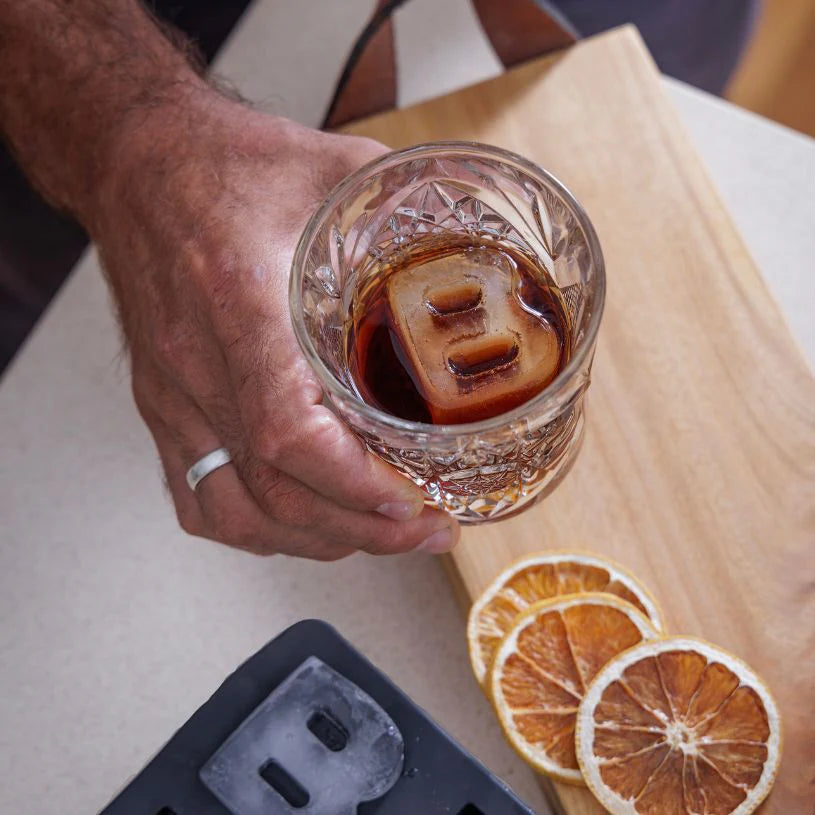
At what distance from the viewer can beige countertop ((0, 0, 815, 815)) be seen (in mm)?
844

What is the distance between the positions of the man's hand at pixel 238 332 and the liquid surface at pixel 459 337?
50mm

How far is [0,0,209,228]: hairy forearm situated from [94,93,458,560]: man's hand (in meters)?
0.02

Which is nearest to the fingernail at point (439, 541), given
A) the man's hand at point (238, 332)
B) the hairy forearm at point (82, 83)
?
the man's hand at point (238, 332)

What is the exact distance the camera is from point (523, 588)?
2.65 feet

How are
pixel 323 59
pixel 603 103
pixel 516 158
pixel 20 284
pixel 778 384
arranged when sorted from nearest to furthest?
1. pixel 516 158
2. pixel 778 384
3. pixel 603 103
4. pixel 323 59
5. pixel 20 284

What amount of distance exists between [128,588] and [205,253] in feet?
1.15

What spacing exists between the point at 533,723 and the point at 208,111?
0.56m

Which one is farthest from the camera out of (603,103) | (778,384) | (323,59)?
(323,59)

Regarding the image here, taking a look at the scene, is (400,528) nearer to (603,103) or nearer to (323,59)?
(603,103)

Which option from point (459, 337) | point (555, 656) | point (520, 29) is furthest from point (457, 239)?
point (520, 29)

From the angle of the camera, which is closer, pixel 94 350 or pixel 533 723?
pixel 533 723

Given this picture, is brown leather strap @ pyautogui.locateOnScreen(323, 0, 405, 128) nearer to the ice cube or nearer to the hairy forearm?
the hairy forearm

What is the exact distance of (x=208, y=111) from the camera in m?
0.82

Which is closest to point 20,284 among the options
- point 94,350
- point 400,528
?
point 94,350
